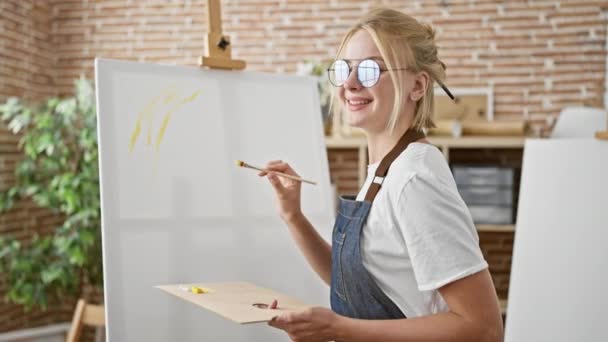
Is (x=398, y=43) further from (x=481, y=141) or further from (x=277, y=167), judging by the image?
(x=481, y=141)

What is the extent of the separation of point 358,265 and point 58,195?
3.00 metres

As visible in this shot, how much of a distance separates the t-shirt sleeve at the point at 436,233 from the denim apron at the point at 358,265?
13 centimetres

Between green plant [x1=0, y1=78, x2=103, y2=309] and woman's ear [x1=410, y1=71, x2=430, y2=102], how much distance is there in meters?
2.85

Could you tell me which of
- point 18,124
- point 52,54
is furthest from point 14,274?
point 52,54

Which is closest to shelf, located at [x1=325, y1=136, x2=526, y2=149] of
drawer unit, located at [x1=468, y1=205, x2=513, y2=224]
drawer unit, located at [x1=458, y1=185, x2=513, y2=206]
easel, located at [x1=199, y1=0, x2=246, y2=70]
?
drawer unit, located at [x1=458, y1=185, x2=513, y2=206]

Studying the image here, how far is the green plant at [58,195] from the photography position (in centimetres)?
391

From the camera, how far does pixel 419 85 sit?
4.63ft

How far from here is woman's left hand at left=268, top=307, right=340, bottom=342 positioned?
122 centimetres

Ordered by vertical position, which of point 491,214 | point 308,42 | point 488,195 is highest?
point 308,42

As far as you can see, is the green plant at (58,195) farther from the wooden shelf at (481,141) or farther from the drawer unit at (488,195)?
the drawer unit at (488,195)

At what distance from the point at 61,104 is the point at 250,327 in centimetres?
249

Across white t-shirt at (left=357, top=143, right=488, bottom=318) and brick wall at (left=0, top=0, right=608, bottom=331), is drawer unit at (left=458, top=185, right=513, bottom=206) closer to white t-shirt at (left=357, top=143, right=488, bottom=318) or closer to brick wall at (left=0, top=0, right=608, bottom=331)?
brick wall at (left=0, top=0, right=608, bottom=331)

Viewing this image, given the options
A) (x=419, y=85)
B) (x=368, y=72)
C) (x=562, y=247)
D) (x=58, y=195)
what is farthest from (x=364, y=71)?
(x=58, y=195)

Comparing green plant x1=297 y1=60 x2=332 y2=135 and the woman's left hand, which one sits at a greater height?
green plant x1=297 y1=60 x2=332 y2=135
